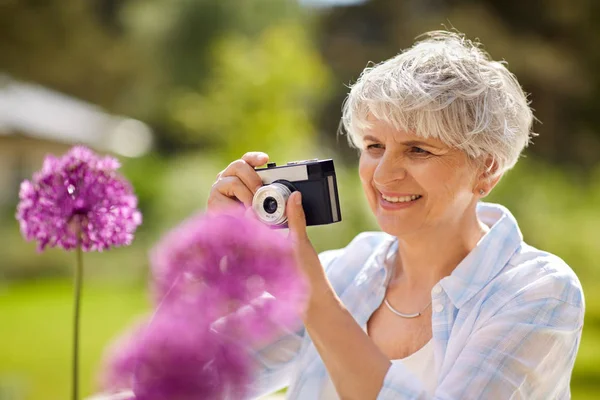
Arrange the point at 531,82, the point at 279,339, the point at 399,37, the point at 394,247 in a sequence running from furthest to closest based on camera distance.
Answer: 1. the point at 399,37
2. the point at 531,82
3. the point at 394,247
4. the point at 279,339

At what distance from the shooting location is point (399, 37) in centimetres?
1622

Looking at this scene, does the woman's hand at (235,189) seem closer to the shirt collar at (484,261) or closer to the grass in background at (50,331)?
the shirt collar at (484,261)

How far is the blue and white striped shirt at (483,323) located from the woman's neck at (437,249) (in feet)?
0.16

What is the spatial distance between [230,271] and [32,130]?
475 inches

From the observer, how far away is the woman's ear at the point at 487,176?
1.36 meters

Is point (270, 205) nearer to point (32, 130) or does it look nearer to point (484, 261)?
point (484, 261)

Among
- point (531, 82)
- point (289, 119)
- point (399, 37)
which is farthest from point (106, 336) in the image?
point (399, 37)

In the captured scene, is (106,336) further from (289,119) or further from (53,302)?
(289,119)

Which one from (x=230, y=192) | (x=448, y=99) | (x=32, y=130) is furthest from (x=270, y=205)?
(x=32, y=130)

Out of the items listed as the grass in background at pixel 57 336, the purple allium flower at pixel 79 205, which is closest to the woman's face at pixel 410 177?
the purple allium flower at pixel 79 205

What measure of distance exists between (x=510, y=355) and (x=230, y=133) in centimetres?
963

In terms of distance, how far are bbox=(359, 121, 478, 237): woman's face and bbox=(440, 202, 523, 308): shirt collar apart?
103mm

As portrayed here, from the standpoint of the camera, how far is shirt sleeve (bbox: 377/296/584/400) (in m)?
1.08

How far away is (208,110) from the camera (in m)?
11.7
